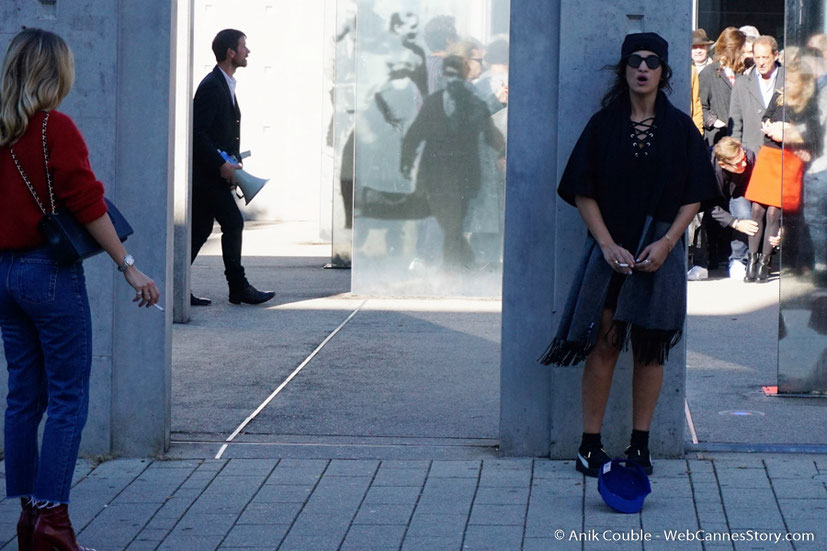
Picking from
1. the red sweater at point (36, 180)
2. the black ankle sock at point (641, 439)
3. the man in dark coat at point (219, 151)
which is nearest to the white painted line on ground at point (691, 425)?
the black ankle sock at point (641, 439)

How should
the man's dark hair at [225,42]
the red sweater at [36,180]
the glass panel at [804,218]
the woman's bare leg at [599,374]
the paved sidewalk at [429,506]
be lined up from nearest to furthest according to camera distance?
1. the red sweater at [36,180]
2. the paved sidewalk at [429,506]
3. the woman's bare leg at [599,374]
4. the glass panel at [804,218]
5. the man's dark hair at [225,42]

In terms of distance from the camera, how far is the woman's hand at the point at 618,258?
5.26 m

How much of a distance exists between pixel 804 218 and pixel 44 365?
13.4 ft

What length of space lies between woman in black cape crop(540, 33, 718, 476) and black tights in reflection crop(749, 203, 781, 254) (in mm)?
6567

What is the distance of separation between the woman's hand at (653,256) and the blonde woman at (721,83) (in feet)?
25.5

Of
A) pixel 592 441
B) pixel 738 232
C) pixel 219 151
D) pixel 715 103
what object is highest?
pixel 715 103

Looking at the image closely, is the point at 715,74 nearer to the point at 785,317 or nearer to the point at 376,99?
the point at 376,99

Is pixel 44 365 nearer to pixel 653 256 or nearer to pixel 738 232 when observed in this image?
pixel 653 256

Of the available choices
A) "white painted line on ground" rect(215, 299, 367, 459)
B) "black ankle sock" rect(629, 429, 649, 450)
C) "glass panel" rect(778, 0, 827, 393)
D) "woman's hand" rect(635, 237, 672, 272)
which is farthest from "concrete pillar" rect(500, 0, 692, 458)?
"glass panel" rect(778, 0, 827, 393)

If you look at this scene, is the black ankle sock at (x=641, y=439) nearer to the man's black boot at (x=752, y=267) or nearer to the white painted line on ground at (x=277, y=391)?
the white painted line on ground at (x=277, y=391)

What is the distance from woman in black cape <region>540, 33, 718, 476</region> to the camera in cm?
531

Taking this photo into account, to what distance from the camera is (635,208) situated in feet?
17.6

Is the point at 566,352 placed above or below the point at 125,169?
below

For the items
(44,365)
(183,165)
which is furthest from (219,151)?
(44,365)
